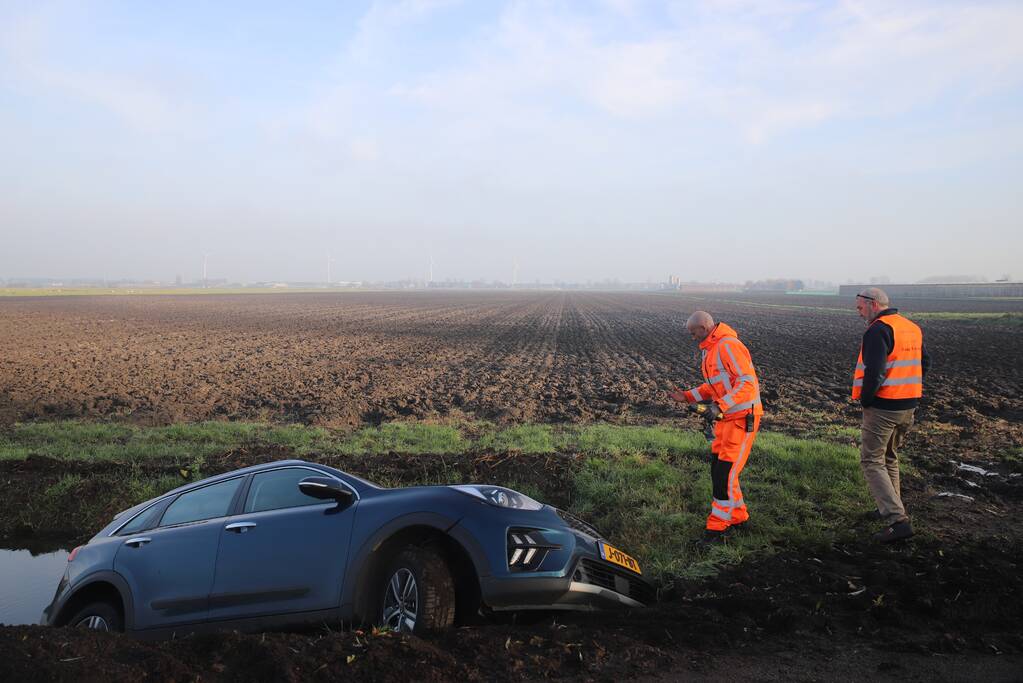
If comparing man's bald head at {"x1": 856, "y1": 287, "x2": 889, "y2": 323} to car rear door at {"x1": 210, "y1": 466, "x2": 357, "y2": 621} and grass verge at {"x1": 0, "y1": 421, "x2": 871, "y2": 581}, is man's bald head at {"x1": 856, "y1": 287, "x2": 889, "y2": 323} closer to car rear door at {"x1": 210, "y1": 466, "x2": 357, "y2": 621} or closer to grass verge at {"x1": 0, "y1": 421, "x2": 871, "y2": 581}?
grass verge at {"x1": 0, "y1": 421, "x2": 871, "y2": 581}

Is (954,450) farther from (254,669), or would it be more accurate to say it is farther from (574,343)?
(574,343)

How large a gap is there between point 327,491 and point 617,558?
2.03 metres

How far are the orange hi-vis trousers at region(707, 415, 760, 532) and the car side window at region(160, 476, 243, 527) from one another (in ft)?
13.5

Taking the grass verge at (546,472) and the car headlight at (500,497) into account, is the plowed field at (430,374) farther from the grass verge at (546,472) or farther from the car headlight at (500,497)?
the car headlight at (500,497)

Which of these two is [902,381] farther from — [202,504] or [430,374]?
[430,374]

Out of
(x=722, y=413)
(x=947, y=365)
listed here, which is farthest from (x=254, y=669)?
(x=947, y=365)

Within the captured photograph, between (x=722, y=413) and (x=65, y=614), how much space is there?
220 inches

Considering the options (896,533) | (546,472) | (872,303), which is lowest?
(546,472)

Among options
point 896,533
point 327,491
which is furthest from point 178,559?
point 896,533

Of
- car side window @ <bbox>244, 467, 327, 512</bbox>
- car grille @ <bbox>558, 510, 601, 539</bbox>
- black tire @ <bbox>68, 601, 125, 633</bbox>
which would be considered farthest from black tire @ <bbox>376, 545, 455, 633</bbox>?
black tire @ <bbox>68, 601, 125, 633</bbox>

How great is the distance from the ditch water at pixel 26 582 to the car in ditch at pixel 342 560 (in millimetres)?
1806

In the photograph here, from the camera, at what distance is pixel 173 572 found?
5.27m

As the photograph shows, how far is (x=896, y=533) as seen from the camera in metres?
6.50

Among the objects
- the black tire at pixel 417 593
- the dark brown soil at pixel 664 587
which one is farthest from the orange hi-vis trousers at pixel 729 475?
the black tire at pixel 417 593
